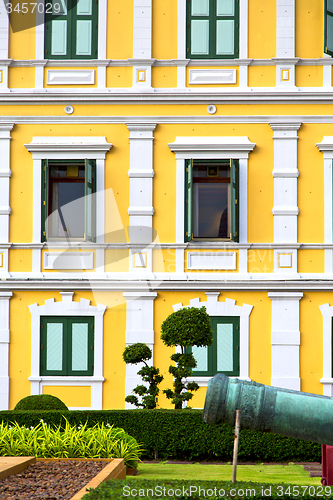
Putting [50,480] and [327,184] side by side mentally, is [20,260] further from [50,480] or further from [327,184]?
[50,480]

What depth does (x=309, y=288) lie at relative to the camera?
561 inches

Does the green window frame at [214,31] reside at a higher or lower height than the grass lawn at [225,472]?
higher

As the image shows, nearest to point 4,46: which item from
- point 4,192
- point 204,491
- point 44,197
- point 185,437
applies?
point 4,192

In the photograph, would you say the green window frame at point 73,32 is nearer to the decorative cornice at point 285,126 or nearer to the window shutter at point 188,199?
the window shutter at point 188,199

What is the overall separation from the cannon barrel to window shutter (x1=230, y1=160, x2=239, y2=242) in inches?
381

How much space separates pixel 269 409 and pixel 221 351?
31.9 feet

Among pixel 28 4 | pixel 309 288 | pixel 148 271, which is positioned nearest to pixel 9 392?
pixel 148 271

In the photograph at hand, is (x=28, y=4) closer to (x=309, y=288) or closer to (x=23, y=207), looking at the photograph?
(x=23, y=207)

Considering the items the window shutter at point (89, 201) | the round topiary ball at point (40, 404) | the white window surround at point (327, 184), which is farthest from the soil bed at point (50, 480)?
the white window surround at point (327, 184)

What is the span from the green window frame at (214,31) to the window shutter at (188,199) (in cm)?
283

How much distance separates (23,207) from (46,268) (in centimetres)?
162

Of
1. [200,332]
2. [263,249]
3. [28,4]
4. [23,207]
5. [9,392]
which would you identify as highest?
[28,4]

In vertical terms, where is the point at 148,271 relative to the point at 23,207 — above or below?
below

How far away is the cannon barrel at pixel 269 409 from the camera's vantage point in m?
4.68
